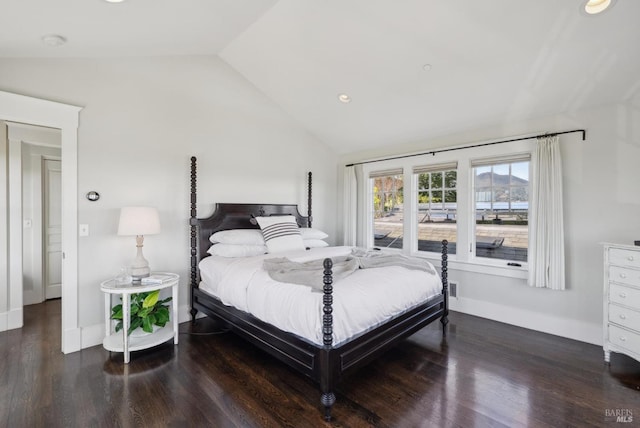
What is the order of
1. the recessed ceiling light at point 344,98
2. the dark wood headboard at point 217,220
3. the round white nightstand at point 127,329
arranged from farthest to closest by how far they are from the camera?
1. the recessed ceiling light at point 344,98
2. the dark wood headboard at point 217,220
3. the round white nightstand at point 127,329

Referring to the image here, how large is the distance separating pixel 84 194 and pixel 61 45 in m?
1.29

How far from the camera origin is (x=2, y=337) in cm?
317

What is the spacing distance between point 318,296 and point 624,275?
8.45 ft

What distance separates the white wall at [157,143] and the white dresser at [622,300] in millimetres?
3787

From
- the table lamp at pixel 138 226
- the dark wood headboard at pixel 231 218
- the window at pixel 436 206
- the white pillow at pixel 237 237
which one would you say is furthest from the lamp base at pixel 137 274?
the window at pixel 436 206

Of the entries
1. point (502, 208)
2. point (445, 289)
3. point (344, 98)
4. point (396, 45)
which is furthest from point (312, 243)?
point (396, 45)

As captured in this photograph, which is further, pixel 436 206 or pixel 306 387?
pixel 436 206

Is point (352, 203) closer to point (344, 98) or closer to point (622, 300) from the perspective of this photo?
point (344, 98)

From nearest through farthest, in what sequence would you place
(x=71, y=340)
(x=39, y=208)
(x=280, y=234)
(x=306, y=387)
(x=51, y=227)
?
(x=306, y=387) < (x=71, y=340) < (x=280, y=234) < (x=39, y=208) < (x=51, y=227)

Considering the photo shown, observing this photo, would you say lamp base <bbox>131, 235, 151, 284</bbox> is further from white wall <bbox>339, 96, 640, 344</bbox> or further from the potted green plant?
white wall <bbox>339, 96, 640, 344</bbox>

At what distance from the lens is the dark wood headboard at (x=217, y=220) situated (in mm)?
3672

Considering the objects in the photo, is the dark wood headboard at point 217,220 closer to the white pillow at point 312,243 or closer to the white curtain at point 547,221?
the white pillow at point 312,243

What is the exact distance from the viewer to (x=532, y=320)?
348cm

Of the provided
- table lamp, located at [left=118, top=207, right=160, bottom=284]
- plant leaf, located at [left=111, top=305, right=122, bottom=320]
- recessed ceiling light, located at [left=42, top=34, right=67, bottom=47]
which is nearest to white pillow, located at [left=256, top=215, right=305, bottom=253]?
table lamp, located at [left=118, top=207, right=160, bottom=284]
